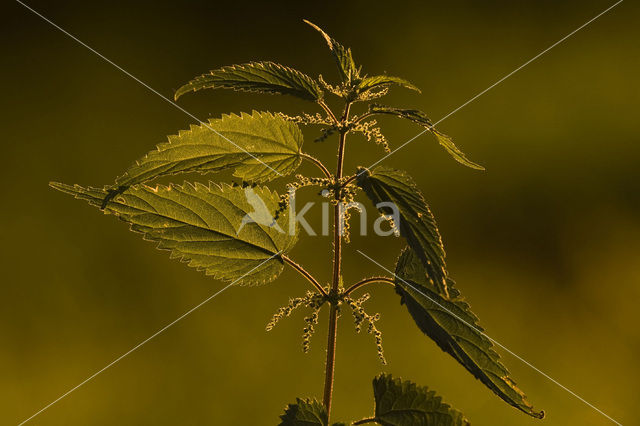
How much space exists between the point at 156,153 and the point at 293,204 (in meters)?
0.32

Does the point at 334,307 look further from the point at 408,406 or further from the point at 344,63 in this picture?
the point at 344,63

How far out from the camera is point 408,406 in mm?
1177

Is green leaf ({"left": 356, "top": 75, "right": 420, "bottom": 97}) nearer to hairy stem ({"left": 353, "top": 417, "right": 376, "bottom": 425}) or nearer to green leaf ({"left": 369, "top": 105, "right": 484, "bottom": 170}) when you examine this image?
green leaf ({"left": 369, "top": 105, "right": 484, "bottom": 170})

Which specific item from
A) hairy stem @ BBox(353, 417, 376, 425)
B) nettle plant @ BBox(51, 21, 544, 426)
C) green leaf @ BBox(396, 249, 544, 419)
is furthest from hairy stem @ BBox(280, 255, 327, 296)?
hairy stem @ BBox(353, 417, 376, 425)

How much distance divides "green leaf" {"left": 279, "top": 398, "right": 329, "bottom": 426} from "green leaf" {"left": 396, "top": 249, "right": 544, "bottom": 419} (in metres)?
0.25

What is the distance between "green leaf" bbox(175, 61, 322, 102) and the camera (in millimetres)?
1084

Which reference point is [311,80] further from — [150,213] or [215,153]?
[150,213]

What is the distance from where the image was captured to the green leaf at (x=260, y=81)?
3.56ft

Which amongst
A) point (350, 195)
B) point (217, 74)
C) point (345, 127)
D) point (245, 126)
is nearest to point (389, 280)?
point (350, 195)

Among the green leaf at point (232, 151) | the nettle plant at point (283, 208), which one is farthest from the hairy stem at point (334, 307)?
the green leaf at point (232, 151)

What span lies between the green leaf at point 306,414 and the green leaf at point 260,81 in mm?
587

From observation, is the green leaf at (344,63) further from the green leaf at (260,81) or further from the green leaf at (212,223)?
the green leaf at (212,223)

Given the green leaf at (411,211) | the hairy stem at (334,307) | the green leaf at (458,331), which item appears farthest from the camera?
the hairy stem at (334,307)

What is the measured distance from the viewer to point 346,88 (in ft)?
4.02
